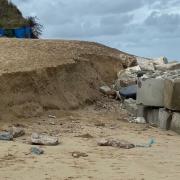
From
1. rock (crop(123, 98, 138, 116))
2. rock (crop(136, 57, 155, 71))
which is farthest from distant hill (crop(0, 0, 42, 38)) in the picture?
rock (crop(123, 98, 138, 116))

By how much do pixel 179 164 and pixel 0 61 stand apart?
19.0 feet

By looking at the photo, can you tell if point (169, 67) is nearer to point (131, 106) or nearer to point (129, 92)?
point (129, 92)

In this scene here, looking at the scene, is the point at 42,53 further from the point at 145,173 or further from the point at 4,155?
the point at 145,173

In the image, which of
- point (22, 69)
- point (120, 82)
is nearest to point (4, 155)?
point (22, 69)

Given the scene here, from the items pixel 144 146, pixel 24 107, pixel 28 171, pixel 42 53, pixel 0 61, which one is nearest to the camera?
pixel 28 171

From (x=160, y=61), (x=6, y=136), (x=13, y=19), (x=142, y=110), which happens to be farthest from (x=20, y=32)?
(x=6, y=136)

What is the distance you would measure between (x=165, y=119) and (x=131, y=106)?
1.56 metres

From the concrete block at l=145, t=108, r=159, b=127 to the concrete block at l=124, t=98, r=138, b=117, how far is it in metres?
0.43

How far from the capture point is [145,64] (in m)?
16.8

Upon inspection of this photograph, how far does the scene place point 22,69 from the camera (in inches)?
496

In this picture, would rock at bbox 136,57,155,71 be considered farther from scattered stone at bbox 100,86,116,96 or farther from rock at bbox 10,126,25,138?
rock at bbox 10,126,25,138

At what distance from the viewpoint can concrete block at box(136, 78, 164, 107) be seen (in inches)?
502

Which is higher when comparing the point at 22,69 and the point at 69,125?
the point at 22,69

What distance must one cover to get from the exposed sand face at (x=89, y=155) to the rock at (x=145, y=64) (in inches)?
162
